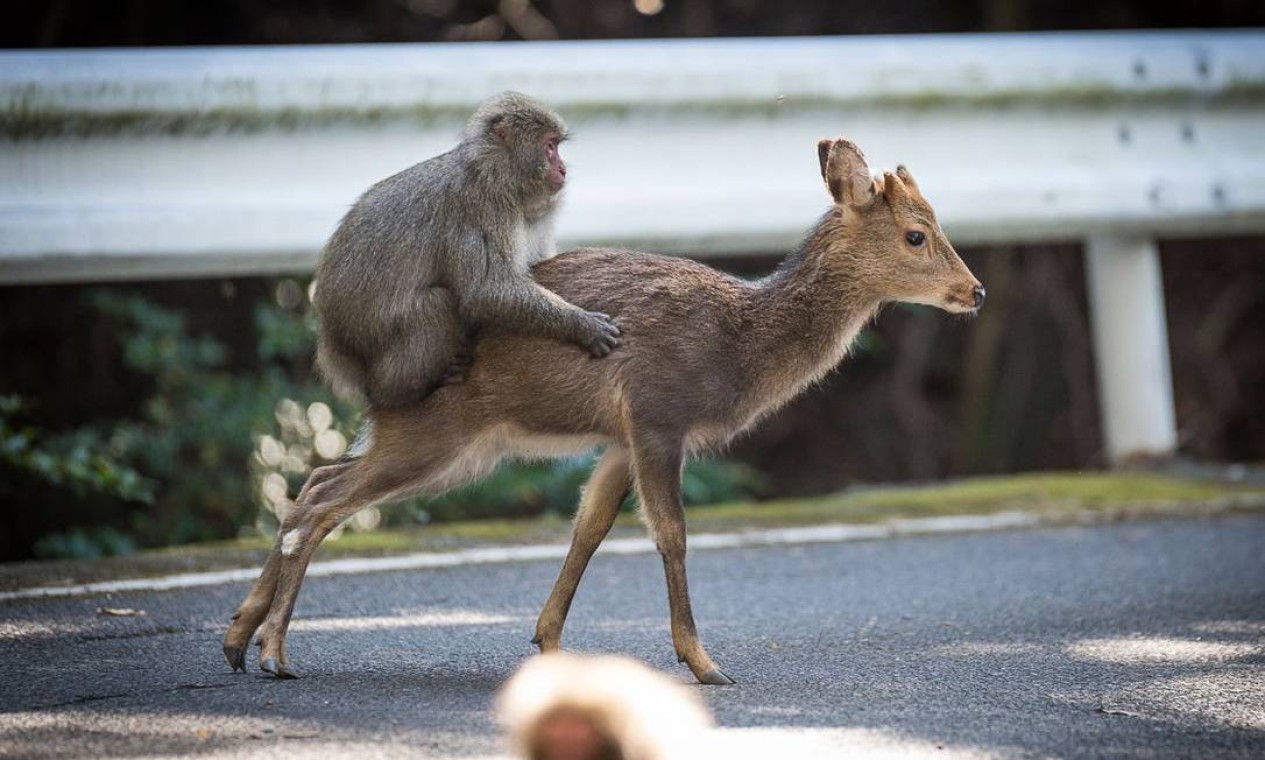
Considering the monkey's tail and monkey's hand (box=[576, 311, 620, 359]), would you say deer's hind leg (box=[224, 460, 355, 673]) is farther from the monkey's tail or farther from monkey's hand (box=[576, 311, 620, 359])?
monkey's hand (box=[576, 311, 620, 359])

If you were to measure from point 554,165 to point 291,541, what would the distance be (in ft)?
4.87

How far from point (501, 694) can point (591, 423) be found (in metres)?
1.08

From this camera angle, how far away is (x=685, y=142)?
294 inches

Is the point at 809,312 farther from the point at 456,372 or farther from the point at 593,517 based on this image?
the point at 456,372

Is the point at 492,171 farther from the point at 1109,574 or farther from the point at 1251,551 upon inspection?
the point at 1251,551

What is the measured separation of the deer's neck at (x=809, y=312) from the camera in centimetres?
536

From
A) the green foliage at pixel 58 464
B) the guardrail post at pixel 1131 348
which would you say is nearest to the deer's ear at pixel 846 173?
the guardrail post at pixel 1131 348

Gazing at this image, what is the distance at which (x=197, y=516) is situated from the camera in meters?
9.02

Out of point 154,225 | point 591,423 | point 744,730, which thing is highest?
point 154,225

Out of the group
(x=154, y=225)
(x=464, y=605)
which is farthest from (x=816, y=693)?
(x=154, y=225)

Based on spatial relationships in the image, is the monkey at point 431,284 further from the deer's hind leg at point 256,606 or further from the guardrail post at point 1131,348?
the guardrail post at point 1131,348

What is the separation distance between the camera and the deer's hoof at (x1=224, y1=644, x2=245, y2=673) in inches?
182

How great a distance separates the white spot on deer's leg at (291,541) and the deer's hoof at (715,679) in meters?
1.21

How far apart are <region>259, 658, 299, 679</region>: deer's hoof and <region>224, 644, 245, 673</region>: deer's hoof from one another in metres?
0.10
